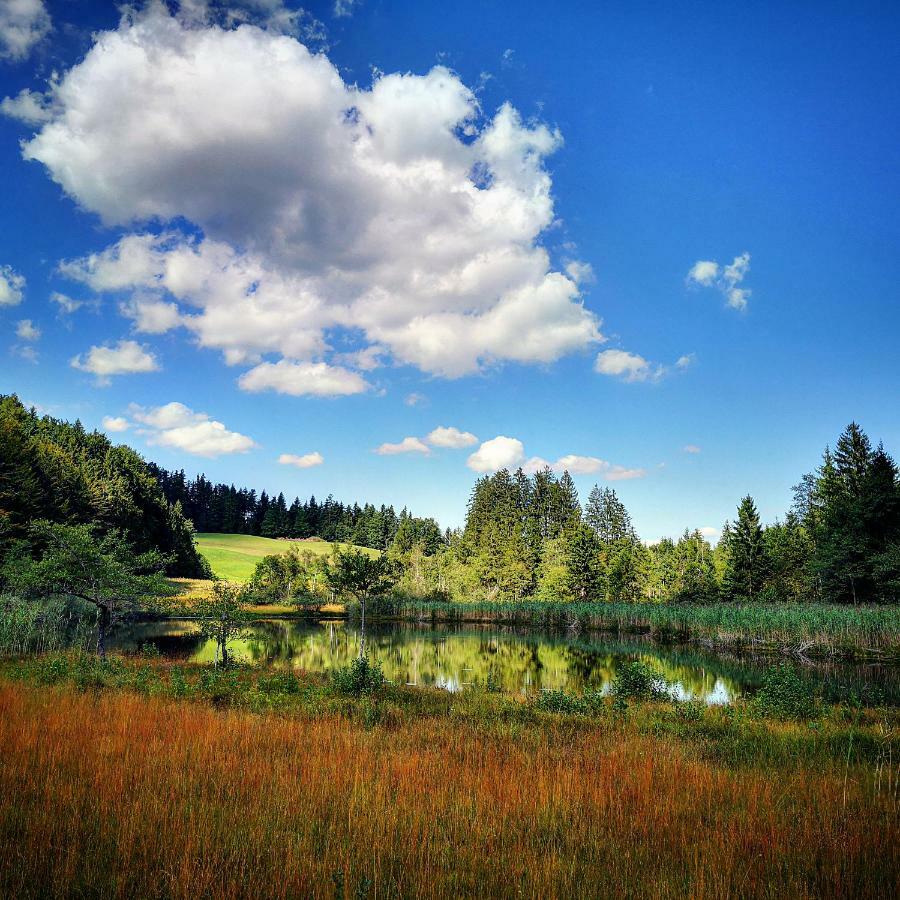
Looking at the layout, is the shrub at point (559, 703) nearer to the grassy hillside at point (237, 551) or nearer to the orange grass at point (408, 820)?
the orange grass at point (408, 820)

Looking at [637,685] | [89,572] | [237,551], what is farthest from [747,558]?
[237,551]

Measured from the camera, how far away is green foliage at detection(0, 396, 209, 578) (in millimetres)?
49281

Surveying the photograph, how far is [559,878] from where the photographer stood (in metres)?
4.48

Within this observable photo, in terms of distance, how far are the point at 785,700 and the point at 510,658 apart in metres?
20.3

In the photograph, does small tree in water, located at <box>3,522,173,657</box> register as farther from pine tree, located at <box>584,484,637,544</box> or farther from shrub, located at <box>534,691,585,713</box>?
pine tree, located at <box>584,484,637,544</box>

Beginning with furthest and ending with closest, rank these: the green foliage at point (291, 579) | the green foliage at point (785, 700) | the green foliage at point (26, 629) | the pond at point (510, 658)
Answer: the green foliage at point (291, 579) < the green foliage at point (26, 629) < the pond at point (510, 658) < the green foliage at point (785, 700)

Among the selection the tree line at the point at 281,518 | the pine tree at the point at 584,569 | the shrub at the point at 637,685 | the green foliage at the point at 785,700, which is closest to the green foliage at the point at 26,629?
the shrub at the point at 637,685

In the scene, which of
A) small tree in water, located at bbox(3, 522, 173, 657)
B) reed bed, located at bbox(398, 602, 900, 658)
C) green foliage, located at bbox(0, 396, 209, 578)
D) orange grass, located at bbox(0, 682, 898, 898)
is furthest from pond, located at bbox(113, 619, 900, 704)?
orange grass, located at bbox(0, 682, 898, 898)

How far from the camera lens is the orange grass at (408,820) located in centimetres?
435

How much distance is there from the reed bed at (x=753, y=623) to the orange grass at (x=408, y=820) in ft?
89.2

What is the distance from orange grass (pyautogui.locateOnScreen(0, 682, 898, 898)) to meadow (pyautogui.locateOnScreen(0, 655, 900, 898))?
1.1 inches

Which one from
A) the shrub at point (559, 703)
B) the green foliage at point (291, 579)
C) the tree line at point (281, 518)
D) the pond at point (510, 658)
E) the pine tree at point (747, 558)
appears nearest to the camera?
the shrub at point (559, 703)

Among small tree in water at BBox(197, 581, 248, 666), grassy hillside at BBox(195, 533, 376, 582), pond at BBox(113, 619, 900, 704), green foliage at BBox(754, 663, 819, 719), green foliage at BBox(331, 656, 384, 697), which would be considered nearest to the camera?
green foliage at BBox(754, 663, 819, 719)

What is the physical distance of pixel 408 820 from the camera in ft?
18.8
